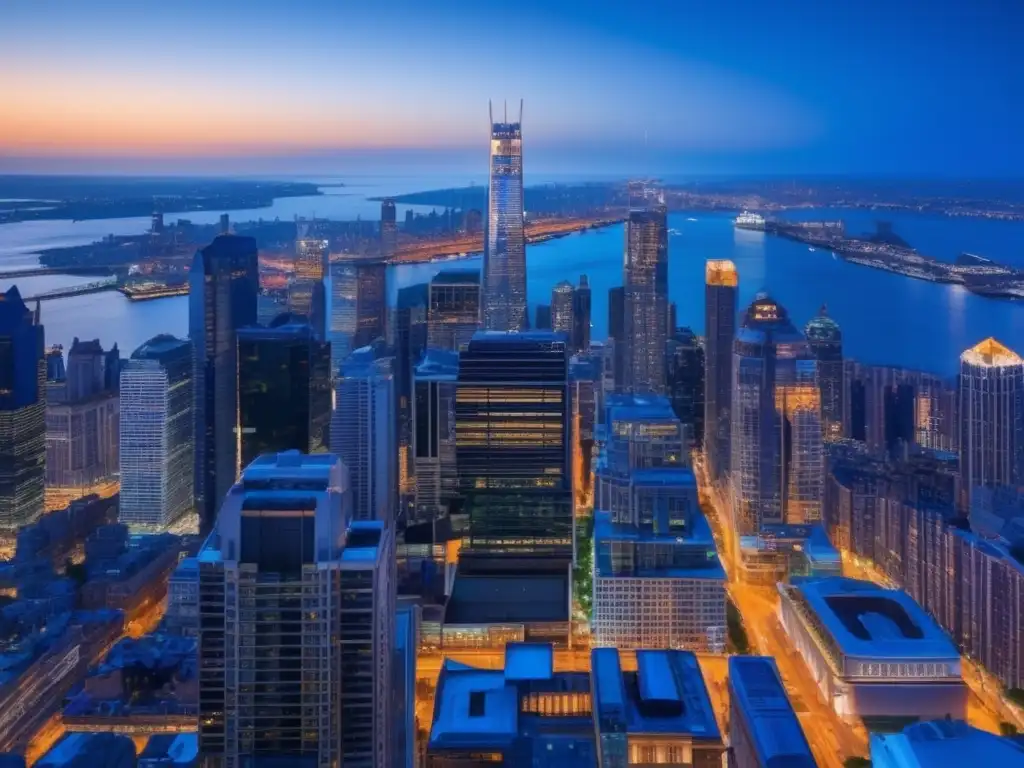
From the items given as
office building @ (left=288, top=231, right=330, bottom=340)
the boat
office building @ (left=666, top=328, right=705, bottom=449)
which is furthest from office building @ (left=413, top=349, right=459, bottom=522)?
the boat

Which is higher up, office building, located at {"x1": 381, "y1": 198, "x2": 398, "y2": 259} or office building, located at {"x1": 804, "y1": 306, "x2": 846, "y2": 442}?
office building, located at {"x1": 381, "y1": 198, "x2": 398, "y2": 259}

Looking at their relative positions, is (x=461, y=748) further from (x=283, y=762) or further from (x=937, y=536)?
(x=937, y=536)

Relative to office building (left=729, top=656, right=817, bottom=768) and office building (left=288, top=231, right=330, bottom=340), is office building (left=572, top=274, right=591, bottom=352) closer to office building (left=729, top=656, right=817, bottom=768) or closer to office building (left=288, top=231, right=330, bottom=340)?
office building (left=288, top=231, right=330, bottom=340)

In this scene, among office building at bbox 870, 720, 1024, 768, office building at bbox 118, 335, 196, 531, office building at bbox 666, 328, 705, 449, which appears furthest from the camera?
office building at bbox 666, 328, 705, 449

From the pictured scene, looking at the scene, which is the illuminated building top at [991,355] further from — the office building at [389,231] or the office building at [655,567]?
the office building at [389,231]

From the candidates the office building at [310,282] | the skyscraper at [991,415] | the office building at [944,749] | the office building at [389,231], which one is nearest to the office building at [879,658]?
the skyscraper at [991,415]

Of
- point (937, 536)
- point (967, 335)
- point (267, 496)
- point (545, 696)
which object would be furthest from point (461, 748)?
point (967, 335)

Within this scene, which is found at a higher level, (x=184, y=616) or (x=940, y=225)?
(x=940, y=225)

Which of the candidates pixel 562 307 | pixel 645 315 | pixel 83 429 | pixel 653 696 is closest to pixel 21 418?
pixel 83 429
